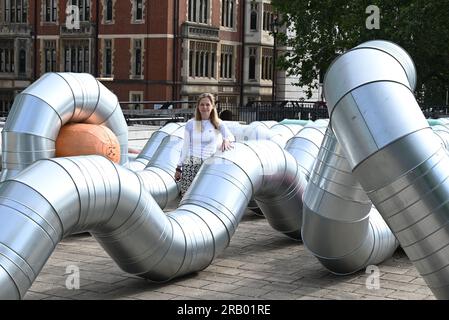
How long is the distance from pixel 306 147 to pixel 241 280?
3.76 metres

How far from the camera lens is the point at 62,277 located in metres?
8.48

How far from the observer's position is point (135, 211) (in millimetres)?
7148

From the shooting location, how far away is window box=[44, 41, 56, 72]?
51963 millimetres

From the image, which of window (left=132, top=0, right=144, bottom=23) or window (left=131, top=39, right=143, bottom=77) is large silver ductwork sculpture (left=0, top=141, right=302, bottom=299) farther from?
window (left=132, top=0, right=144, bottom=23)

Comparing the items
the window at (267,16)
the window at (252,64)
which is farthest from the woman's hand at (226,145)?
the window at (267,16)

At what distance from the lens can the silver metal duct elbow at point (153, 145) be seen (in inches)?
540

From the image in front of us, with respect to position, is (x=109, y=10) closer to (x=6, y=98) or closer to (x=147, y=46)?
(x=147, y=46)

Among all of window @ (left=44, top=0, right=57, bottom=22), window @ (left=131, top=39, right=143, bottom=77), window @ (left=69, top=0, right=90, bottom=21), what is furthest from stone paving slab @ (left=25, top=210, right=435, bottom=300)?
window @ (left=44, top=0, right=57, bottom=22)

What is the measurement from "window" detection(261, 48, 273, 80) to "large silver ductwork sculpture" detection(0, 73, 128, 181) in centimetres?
4471

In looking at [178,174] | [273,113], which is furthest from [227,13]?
[178,174]

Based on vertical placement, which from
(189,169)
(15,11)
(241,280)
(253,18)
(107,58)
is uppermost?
(15,11)

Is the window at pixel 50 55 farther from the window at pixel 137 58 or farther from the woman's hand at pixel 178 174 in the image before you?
the woman's hand at pixel 178 174
